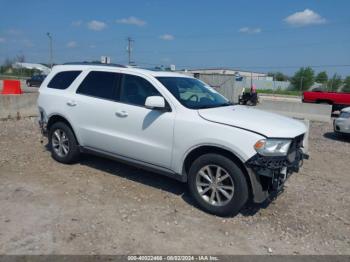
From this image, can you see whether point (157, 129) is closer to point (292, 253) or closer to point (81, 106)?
point (81, 106)

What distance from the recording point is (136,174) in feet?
18.6

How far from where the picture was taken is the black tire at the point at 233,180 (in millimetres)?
3961

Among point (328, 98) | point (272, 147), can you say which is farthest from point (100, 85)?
point (328, 98)

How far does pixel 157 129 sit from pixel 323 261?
99.8 inches

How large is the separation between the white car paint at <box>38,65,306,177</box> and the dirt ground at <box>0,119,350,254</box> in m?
0.60

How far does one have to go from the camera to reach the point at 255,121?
4129 millimetres

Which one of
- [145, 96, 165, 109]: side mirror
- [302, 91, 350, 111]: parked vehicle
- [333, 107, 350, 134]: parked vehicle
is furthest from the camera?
[302, 91, 350, 111]: parked vehicle

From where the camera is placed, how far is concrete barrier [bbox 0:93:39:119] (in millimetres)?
10586

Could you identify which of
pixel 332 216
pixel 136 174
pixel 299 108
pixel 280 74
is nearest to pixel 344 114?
pixel 299 108

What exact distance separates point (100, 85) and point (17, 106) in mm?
6913

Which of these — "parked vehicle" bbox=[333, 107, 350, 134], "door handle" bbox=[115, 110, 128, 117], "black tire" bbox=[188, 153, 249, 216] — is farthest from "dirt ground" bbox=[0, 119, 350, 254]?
"parked vehicle" bbox=[333, 107, 350, 134]

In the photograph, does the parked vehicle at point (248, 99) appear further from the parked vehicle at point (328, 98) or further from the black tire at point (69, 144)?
the black tire at point (69, 144)

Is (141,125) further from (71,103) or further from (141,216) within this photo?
A: (71,103)

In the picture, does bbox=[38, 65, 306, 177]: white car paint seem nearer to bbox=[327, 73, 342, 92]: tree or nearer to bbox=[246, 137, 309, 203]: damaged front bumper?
bbox=[246, 137, 309, 203]: damaged front bumper
